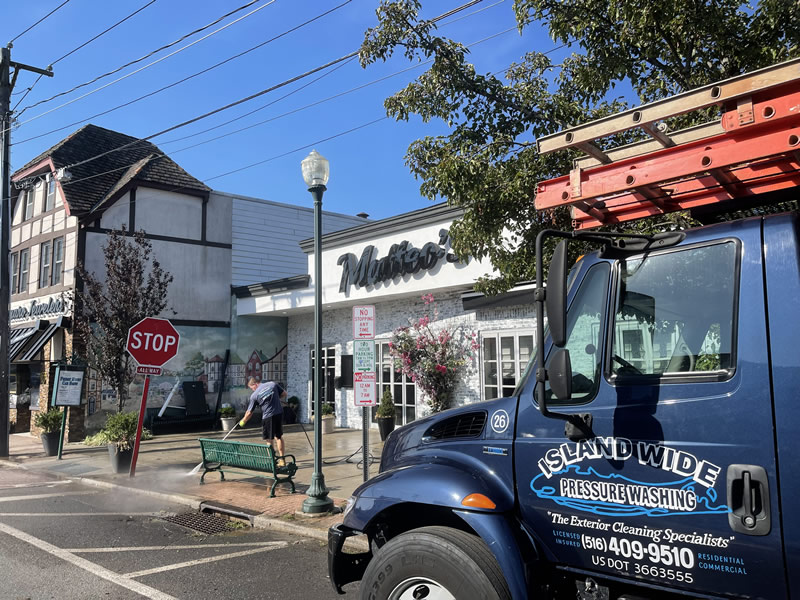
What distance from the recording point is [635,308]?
2900mm

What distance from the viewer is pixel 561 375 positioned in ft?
8.78

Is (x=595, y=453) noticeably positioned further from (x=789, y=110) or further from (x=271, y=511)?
(x=271, y=511)

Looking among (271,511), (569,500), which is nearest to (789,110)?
(569,500)

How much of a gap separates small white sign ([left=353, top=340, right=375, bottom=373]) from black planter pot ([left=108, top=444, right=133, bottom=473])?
5973 millimetres

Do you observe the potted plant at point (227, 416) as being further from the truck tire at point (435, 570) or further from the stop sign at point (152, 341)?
the truck tire at point (435, 570)

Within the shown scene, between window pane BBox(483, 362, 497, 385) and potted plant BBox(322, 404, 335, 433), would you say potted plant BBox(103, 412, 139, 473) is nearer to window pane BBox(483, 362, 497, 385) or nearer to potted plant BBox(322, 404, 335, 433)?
potted plant BBox(322, 404, 335, 433)

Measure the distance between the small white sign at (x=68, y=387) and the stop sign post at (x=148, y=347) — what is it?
3618 mm

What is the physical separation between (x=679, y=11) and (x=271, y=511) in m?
7.31

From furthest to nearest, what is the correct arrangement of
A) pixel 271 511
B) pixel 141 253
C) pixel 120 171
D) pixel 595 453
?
pixel 120 171 < pixel 141 253 < pixel 271 511 < pixel 595 453

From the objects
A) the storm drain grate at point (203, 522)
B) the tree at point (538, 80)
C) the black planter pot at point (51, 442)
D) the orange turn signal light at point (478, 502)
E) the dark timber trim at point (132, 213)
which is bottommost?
the storm drain grate at point (203, 522)

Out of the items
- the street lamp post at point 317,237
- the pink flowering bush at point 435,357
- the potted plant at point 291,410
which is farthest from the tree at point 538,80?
the potted plant at point 291,410

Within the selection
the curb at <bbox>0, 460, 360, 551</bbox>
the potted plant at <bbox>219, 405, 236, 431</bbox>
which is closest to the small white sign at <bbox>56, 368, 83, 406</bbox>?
the curb at <bbox>0, 460, 360, 551</bbox>

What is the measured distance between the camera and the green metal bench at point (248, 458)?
9.30 metres

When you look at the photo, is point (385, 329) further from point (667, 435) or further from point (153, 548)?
point (667, 435)
